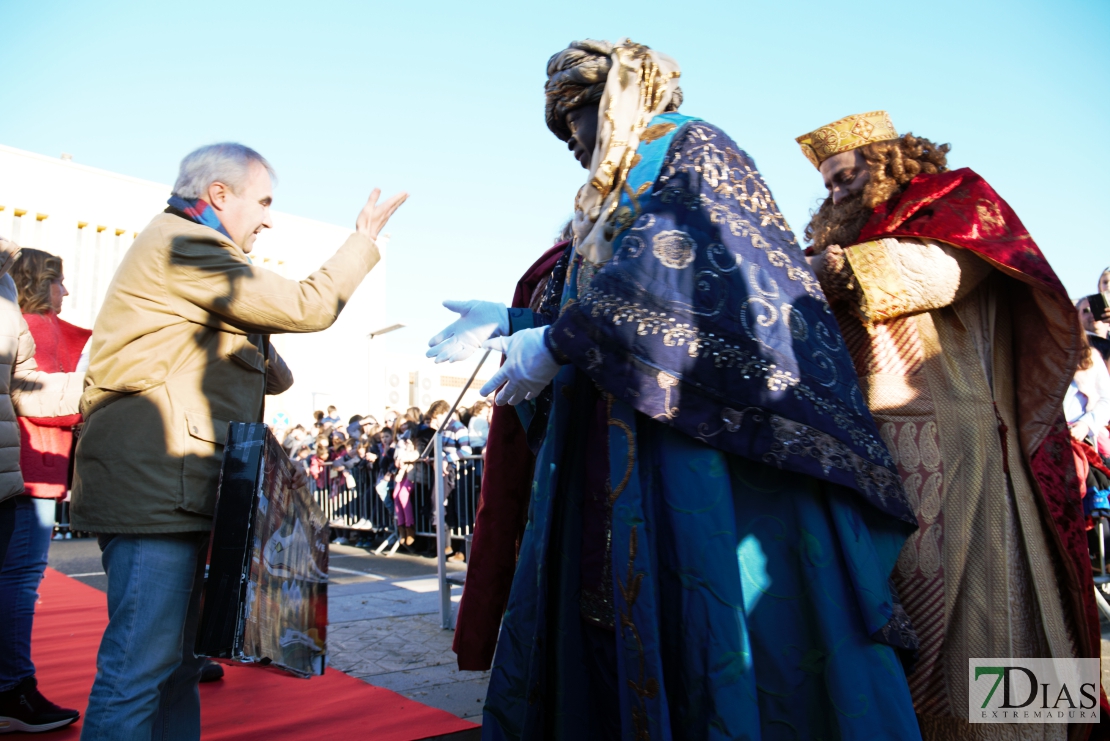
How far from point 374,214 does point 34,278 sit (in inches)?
78.4

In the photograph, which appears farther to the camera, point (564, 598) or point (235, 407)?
point (235, 407)

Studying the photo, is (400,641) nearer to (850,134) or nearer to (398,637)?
(398,637)

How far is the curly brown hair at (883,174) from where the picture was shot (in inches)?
93.3

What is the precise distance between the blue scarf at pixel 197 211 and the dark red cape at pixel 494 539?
0.96 m

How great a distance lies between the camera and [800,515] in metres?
1.54

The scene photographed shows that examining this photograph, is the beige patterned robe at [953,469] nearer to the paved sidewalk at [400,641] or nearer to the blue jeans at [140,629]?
the paved sidewalk at [400,641]

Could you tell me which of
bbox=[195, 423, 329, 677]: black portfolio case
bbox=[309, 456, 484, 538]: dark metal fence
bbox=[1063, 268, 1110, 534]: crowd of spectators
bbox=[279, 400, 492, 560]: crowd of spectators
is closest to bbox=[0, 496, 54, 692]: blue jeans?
bbox=[195, 423, 329, 677]: black portfolio case

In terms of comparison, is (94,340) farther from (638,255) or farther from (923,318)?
(923,318)

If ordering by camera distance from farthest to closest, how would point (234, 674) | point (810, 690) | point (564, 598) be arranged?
1. point (234, 674)
2. point (564, 598)
3. point (810, 690)

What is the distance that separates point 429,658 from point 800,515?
280 centimetres

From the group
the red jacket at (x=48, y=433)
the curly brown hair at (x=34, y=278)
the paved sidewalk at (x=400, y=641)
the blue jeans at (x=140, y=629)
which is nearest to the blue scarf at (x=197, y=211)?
the blue jeans at (x=140, y=629)

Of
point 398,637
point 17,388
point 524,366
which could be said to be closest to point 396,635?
point 398,637

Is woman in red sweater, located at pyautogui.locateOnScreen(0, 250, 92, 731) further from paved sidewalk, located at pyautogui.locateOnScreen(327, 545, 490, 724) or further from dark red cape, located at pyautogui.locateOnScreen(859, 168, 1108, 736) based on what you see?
dark red cape, located at pyautogui.locateOnScreen(859, 168, 1108, 736)

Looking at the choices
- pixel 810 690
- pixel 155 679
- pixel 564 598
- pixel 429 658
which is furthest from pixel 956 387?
pixel 429 658
